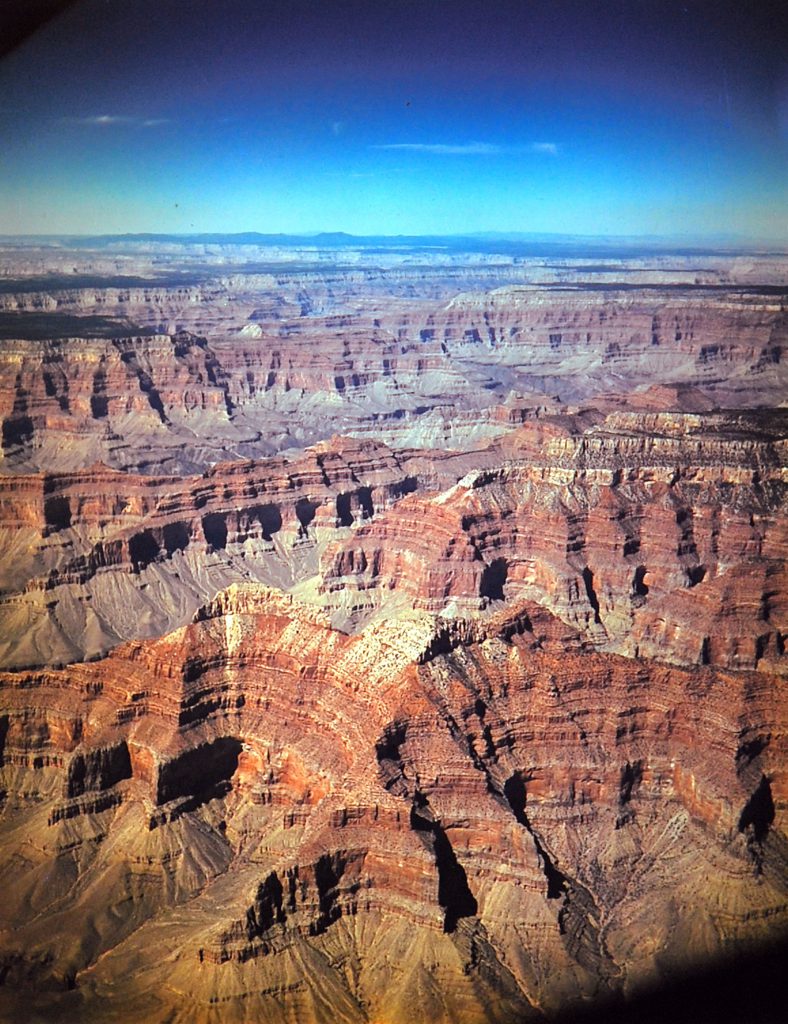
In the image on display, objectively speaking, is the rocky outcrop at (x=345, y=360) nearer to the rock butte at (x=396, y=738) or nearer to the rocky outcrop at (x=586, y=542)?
the rock butte at (x=396, y=738)

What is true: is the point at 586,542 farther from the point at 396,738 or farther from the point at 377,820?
the point at 377,820

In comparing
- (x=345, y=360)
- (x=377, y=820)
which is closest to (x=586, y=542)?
(x=377, y=820)

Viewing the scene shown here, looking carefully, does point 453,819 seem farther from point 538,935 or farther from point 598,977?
point 598,977

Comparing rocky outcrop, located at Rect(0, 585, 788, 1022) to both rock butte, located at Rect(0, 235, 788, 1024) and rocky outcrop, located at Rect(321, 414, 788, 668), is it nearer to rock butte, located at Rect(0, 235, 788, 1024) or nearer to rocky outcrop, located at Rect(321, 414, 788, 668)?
rock butte, located at Rect(0, 235, 788, 1024)

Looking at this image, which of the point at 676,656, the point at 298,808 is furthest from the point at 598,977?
the point at 676,656

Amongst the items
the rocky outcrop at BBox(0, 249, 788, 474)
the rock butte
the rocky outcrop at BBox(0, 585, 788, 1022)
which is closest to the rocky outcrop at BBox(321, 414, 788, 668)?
the rock butte
